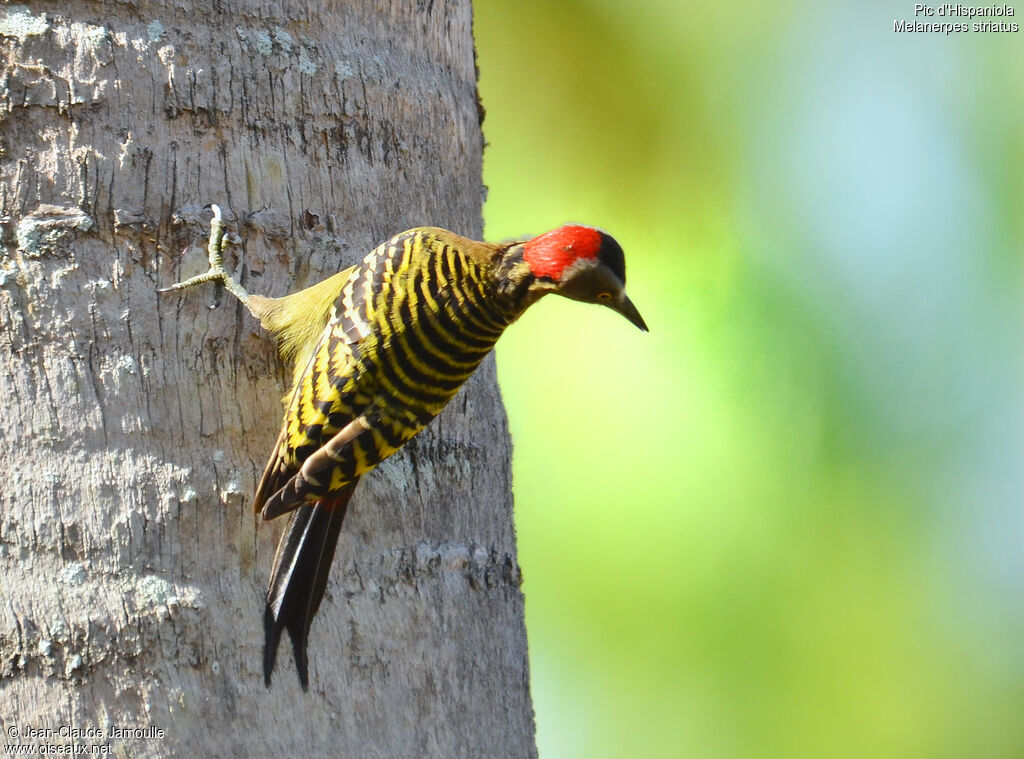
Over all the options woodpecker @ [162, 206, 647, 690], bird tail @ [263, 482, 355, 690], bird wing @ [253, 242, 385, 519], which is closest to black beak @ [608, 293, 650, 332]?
woodpecker @ [162, 206, 647, 690]

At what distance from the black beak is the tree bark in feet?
2.43

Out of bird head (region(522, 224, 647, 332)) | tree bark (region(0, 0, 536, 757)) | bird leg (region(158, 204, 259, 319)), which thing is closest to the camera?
tree bark (region(0, 0, 536, 757))

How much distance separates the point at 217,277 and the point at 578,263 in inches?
41.9

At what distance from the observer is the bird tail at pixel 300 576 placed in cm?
222

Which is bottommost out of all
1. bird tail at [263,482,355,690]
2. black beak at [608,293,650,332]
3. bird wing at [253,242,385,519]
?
bird tail at [263,482,355,690]

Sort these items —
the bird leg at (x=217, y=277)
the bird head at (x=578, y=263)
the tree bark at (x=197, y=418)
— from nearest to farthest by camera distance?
the tree bark at (x=197, y=418), the bird leg at (x=217, y=277), the bird head at (x=578, y=263)

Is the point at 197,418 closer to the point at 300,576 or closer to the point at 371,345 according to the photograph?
the point at 300,576

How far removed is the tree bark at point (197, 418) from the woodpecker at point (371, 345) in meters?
0.05

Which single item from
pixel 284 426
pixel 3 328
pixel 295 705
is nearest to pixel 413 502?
pixel 284 426

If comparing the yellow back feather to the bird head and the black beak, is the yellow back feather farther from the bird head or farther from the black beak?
the black beak

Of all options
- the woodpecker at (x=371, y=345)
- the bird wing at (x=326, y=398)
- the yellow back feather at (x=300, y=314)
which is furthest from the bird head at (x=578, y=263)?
the yellow back feather at (x=300, y=314)

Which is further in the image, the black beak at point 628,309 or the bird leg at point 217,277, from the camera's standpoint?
the black beak at point 628,309

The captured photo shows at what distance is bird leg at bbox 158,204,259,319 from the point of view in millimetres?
2283

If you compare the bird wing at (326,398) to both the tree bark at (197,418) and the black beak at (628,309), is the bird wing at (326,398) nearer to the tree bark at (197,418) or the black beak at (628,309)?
the tree bark at (197,418)
